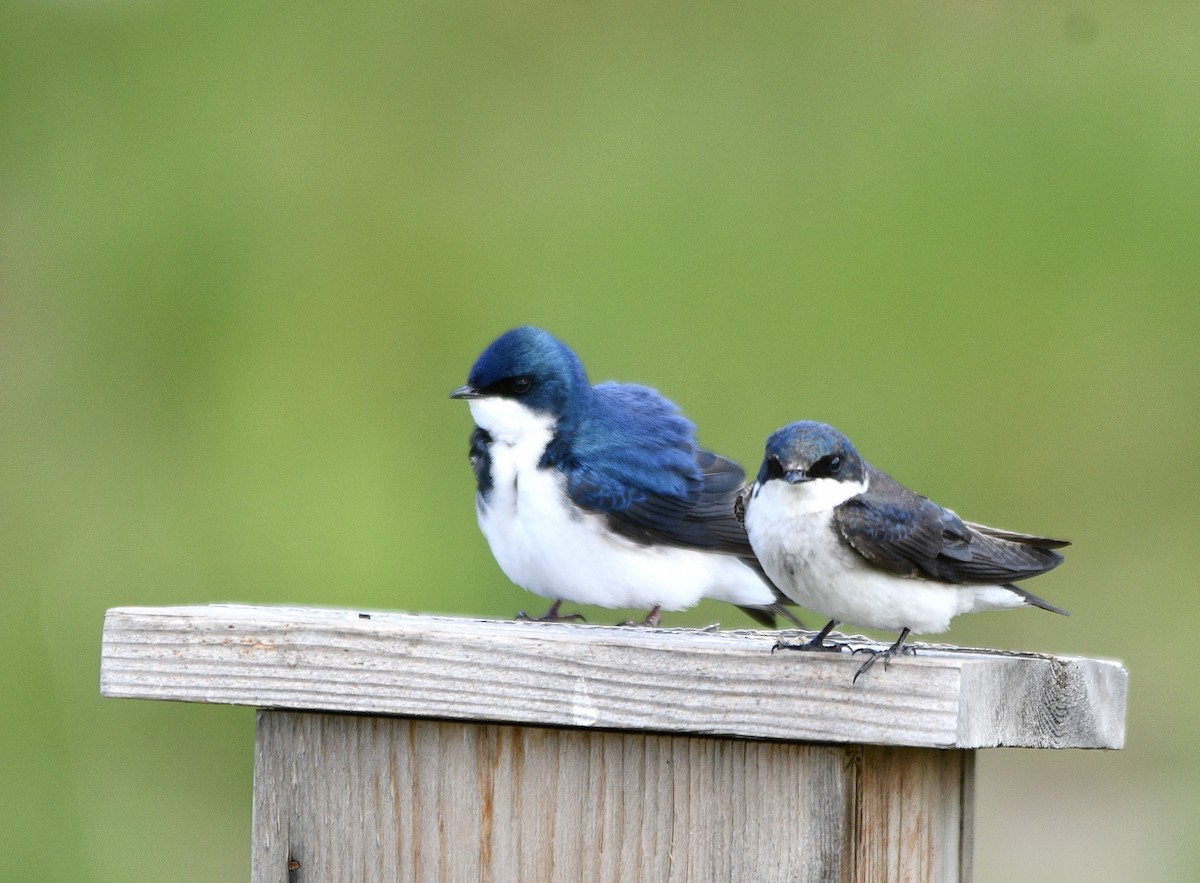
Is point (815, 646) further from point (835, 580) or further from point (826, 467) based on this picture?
point (826, 467)

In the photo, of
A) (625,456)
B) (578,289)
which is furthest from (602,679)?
(578,289)

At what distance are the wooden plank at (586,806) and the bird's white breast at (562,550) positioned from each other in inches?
28.7

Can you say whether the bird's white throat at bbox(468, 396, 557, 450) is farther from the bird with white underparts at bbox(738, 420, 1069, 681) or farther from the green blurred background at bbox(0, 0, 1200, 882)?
the green blurred background at bbox(0, 0, 1200, 882)

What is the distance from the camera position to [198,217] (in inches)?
203

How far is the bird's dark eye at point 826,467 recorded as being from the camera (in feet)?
7.20

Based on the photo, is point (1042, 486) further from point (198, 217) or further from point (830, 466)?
point (830, 466)

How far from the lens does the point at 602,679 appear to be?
216 centimetres

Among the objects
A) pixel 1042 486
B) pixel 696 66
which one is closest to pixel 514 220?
pixel 696 66

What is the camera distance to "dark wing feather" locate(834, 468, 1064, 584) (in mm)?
2182

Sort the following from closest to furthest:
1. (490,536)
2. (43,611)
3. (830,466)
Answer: (830,466) < (490,536) < (43,611)

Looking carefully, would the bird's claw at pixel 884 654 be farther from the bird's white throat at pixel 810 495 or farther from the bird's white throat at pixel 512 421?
the bird's white throat at pixel 512 421

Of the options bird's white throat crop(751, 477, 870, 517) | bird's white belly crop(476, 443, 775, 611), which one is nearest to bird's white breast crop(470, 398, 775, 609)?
bird's white belly crop(476, 443, 775, 611)

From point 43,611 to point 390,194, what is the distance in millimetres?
1711

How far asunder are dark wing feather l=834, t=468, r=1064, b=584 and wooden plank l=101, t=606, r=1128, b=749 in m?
0.12
